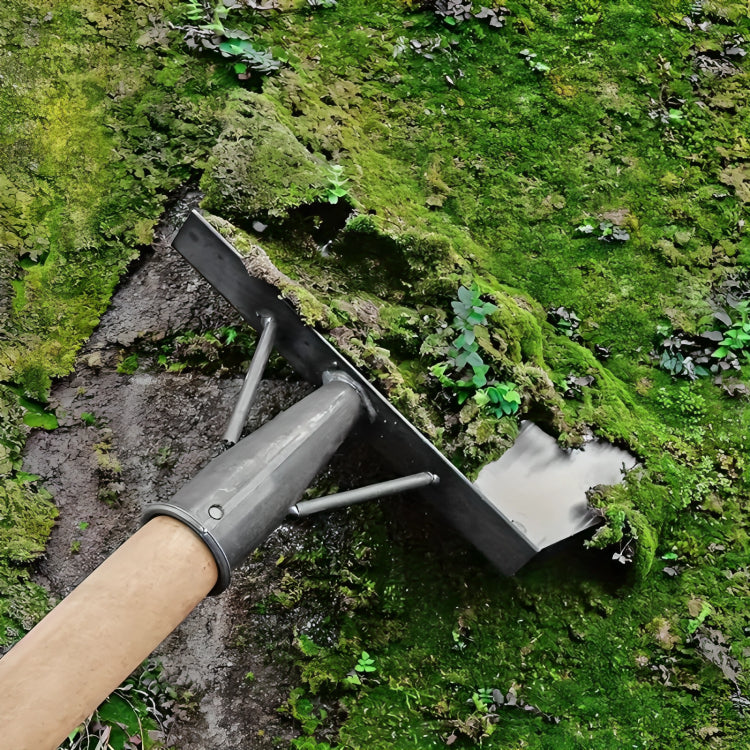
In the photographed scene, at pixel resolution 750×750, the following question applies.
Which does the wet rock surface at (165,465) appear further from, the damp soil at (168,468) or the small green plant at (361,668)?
the small green plant at (361,668)

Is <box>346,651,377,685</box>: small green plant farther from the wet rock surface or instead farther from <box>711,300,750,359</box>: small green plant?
<box>711,300,750,359</box>: small green plant

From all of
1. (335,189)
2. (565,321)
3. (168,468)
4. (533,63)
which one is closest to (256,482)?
(168,468)

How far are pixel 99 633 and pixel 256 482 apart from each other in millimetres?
804

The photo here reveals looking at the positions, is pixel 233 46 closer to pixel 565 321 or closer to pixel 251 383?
pixel 251 383

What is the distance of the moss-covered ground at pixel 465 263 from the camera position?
12.4ft

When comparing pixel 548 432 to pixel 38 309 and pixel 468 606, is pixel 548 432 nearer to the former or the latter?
pixel 468 606

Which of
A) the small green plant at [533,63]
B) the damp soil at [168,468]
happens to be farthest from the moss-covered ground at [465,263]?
the damp soil at [168,468]

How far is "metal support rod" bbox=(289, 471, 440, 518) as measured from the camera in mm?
3090

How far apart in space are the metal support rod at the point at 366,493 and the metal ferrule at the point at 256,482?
133 millimetres

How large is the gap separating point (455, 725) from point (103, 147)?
14.8 ft

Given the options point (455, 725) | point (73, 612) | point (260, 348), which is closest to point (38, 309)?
point (260, 348)

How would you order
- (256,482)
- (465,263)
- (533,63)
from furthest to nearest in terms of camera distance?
(533,63) < (465,263) < (256,482)

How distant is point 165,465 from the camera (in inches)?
169

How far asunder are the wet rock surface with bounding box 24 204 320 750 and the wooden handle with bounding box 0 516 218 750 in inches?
65.8
